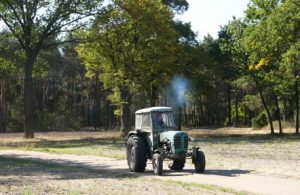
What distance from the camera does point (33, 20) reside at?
4869 centimetres

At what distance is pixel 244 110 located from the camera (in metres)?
97.4

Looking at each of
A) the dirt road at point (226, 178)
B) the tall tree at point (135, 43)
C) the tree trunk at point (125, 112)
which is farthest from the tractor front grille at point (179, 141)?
the tree trunk at point (125, 112)

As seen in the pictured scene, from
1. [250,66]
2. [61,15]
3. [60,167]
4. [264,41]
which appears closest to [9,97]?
[61,15]

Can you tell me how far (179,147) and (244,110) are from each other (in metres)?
80.8

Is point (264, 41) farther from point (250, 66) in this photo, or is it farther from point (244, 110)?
point (244, 110)

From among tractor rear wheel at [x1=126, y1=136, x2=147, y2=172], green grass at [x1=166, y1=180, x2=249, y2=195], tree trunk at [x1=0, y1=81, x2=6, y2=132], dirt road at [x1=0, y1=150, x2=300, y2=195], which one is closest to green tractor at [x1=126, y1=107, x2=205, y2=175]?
tractor rear wheel at [x1=126, y1=136, x2=147, y2=172]

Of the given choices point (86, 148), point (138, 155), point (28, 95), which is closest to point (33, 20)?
point (28, 95)

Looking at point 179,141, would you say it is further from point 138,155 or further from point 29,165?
point 29,165

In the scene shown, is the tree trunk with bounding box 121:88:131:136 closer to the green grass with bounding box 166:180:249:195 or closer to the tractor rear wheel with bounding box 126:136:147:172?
the tractor rear wheel with bounding box 126:136:147:172

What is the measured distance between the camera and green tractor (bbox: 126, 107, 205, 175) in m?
18.2

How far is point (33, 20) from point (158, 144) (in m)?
32.7

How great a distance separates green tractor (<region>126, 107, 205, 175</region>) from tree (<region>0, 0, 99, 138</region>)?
98.4ft

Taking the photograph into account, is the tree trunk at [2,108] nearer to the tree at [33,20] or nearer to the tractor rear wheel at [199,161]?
the tree at [33,20]

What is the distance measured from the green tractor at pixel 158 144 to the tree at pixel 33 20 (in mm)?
29994
